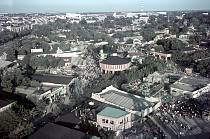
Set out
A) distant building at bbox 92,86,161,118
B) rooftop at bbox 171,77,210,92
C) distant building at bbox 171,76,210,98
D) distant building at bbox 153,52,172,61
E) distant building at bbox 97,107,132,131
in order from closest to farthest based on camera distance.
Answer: distant building at bbox 97,107,132,131 < distant building at bbox 92,86,161,118 < distant building at bbox 171,76,210,98 < rooftop at bbox 171,77,210,92 < distant building at bbox 153,52,172,61

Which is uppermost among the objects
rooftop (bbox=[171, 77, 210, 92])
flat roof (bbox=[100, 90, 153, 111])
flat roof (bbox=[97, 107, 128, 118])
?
flat roof (bbox=[97, 107, 128, 118])

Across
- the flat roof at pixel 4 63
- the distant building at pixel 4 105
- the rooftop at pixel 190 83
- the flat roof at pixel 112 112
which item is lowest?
the flat roof at pixel 4 63

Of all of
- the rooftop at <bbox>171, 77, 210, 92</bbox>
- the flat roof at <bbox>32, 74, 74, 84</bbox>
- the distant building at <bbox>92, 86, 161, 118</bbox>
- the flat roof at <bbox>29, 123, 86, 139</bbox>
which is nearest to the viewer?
the flat roof at <bbox>29, 123, 86, 139</bbox>

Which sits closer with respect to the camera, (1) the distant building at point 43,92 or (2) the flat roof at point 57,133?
(2) the flat roof at point 57,133

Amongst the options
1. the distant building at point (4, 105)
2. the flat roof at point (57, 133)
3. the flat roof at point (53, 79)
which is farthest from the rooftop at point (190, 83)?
the distant building at point (4, 105)

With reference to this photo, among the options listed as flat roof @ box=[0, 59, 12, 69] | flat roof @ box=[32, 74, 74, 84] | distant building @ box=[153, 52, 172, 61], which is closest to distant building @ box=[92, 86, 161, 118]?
flat roof @ box=[32, 74, 74, 84]

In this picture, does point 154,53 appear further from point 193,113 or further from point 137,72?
point 193,113

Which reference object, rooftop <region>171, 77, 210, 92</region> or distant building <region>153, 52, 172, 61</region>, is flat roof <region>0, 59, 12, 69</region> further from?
rooftop <region>171, 77, 210, 92</region>

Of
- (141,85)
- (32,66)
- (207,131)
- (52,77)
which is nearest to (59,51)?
(32,66)

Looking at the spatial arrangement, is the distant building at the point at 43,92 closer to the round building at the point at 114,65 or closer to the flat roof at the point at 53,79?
the flat roof at the point at 53,79
